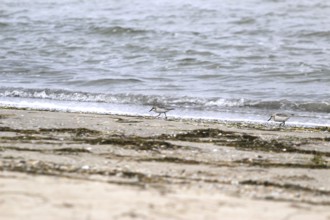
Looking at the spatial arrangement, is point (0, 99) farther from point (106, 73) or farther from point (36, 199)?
point (36, 199)

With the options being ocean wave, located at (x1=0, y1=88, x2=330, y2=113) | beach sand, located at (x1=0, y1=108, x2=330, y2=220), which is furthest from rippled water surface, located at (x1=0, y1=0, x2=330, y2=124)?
beach sand, located at (x1=0, y1=108, x2=330, y2=220)

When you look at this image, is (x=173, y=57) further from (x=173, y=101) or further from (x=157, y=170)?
(x=157, y=170)

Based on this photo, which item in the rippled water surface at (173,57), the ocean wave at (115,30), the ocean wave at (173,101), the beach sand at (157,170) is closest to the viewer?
the beach sand at (157,170)

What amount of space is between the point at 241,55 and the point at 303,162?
1139 cm

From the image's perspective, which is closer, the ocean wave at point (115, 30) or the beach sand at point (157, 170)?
the beach sand at point (157, 170)

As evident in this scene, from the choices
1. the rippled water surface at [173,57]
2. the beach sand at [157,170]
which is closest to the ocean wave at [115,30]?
the rippled water surface at [173,57]

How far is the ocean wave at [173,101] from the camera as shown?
44.7 ft

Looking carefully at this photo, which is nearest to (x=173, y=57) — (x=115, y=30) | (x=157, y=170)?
(x=115, y=30)

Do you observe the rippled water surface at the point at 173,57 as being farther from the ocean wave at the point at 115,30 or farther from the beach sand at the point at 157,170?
the beach sand at the point at 157,170

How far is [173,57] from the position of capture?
62.7ft

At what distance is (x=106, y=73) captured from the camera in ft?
56.0

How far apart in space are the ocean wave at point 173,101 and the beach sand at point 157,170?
2.88 m

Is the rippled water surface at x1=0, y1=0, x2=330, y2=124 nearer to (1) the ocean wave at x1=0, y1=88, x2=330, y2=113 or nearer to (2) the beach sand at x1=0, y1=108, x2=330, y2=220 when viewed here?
(1) the ocean wave at x1=0, y1=88, x2=330, y2=113

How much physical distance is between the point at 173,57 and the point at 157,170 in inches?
488
